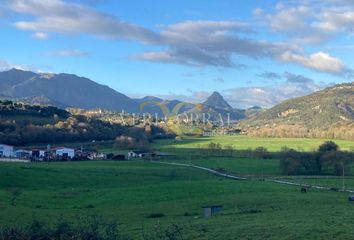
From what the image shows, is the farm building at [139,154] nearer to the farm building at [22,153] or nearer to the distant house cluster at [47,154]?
the distant house cluster at [47,154]

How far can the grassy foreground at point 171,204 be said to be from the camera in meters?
28.9

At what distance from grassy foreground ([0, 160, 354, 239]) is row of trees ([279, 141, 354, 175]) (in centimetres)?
2071

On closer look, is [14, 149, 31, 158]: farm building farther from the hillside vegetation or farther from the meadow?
the meadow

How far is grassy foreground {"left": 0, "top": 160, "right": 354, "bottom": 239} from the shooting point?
2886 cm

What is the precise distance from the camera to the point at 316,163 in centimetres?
10912

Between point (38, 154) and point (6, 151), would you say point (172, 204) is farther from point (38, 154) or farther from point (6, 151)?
point (6, 151)

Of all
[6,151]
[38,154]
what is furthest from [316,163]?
[6,151]

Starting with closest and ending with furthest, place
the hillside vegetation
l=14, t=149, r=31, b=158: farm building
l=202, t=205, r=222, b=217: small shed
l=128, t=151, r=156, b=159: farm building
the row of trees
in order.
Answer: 1. l=202, t=205, r=222, b=217: small shed
2. the row of trees
3. l=14, t=149, r=31, b=158: farm building
4. l=128, t=151, r=156, b=159: farm building
5. the hillside vegetation

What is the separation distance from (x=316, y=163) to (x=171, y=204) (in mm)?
67585

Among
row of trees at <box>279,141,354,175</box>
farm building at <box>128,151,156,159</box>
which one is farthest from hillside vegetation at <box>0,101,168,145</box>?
row of trees at <box>279,141,354,175</box>

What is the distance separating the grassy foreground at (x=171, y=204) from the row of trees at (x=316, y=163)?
67.9ft

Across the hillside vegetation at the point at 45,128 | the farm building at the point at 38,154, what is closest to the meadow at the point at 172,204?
the farm building at the point at 38,154

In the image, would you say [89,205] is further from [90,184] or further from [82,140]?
[82,140]

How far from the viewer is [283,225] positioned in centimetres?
2931
